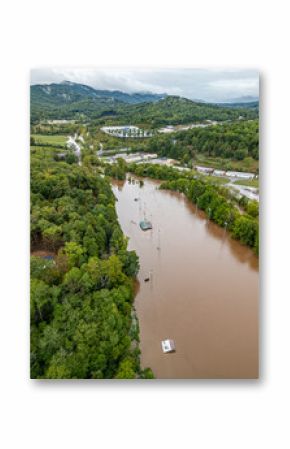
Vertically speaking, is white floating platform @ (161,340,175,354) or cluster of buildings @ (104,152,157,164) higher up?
cluster of buildings @ (104,152,157,164)

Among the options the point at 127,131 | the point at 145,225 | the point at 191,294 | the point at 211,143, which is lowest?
the point at 191,294

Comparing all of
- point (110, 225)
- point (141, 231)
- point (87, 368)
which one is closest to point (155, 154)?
point (141, 231)

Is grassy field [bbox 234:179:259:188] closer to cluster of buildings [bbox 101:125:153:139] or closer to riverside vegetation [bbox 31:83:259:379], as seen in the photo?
riverside vegetation [bbox 31:83:259:379]

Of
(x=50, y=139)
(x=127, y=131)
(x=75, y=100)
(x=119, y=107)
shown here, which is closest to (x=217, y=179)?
(x=127, y=131)

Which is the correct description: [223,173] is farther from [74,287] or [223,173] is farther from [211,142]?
[74,287]

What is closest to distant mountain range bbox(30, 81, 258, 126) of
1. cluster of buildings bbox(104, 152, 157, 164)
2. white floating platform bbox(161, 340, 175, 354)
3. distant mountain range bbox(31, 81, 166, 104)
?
distant mountain range bbox(31, 81, 166, 104)

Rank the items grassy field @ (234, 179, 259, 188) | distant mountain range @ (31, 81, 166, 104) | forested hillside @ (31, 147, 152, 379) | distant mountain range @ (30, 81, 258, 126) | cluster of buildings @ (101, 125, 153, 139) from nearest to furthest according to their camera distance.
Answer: forested hillside @ (31, 147, 152, 379), distant mountain range @ (31, 81, 166, 104), distant mountain range @ (30, 81, 258, 126), grassy field @ (234, 179, 259, 188), cluster of buildings @ (101, 125, 153, 139)

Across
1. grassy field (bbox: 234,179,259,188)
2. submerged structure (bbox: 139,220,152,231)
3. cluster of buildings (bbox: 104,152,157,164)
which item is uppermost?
cluster of buildings (bbox: 104,152,157,164)

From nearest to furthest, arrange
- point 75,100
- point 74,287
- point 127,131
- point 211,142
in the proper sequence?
point 74,287 → point 75,100 → point 127,131 → point 211,142
